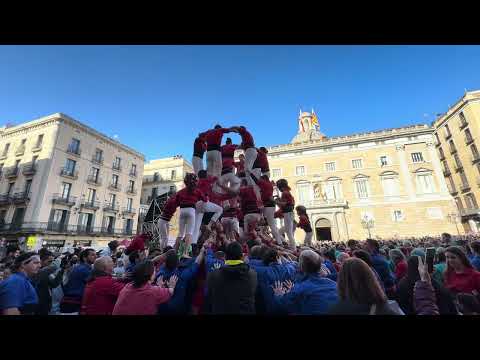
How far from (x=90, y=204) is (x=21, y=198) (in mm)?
6756

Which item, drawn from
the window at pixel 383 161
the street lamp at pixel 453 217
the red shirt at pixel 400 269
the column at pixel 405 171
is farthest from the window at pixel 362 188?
the red shirt at pixel 400 269

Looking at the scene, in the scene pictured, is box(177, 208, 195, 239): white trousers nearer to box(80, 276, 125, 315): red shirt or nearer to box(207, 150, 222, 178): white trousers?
box(207, 150, 222, 178): white trousers

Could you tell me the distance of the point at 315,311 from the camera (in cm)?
252

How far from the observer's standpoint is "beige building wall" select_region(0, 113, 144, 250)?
87.4 feet

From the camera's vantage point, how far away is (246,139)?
8117 millimetres

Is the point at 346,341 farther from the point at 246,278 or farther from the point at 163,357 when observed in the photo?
the point at 246,278

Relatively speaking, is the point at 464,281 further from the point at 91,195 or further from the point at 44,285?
the point at 91,195

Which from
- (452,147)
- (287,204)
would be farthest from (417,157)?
(287,204)

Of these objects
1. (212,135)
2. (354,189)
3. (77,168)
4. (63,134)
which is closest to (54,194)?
(77,168)

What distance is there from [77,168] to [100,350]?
1401 inches

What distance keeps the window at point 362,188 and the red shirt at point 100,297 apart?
40.6 metres

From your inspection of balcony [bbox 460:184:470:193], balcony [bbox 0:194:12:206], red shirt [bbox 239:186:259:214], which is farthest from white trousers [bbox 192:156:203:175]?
balcony [bbox 460:184:470:193]
